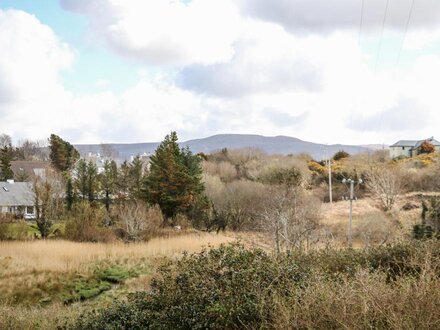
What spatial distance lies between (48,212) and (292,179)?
67.8 feet

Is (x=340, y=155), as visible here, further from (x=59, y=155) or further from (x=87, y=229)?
(x=87, y=229)

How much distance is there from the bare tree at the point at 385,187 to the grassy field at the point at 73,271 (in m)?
18.0

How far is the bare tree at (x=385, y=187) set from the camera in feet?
109

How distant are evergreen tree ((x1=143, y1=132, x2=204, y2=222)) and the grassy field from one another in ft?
29.7

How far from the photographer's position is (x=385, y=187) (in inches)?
1305

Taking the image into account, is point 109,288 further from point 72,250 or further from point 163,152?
point 163,152

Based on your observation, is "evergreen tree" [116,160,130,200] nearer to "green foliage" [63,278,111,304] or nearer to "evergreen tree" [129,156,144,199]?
"evergreen tree" [129,156,144,199]

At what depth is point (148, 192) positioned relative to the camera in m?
30.4

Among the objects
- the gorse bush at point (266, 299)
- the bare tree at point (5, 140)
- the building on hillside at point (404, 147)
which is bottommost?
the gorse bush at point (266, 299)

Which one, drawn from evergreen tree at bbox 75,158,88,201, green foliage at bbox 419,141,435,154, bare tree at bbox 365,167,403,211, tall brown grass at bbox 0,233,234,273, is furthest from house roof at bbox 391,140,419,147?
tall brown grass at bbox 0,233,234,273

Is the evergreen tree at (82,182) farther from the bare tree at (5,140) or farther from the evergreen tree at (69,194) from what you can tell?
the bare tree at (5,140)

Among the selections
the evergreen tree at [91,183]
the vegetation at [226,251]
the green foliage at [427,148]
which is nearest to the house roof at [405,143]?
the green foliage at [427,148]

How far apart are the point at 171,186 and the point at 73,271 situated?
45.1 feet

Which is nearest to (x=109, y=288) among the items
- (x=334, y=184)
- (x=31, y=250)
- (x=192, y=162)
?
(x=31, y=250)
